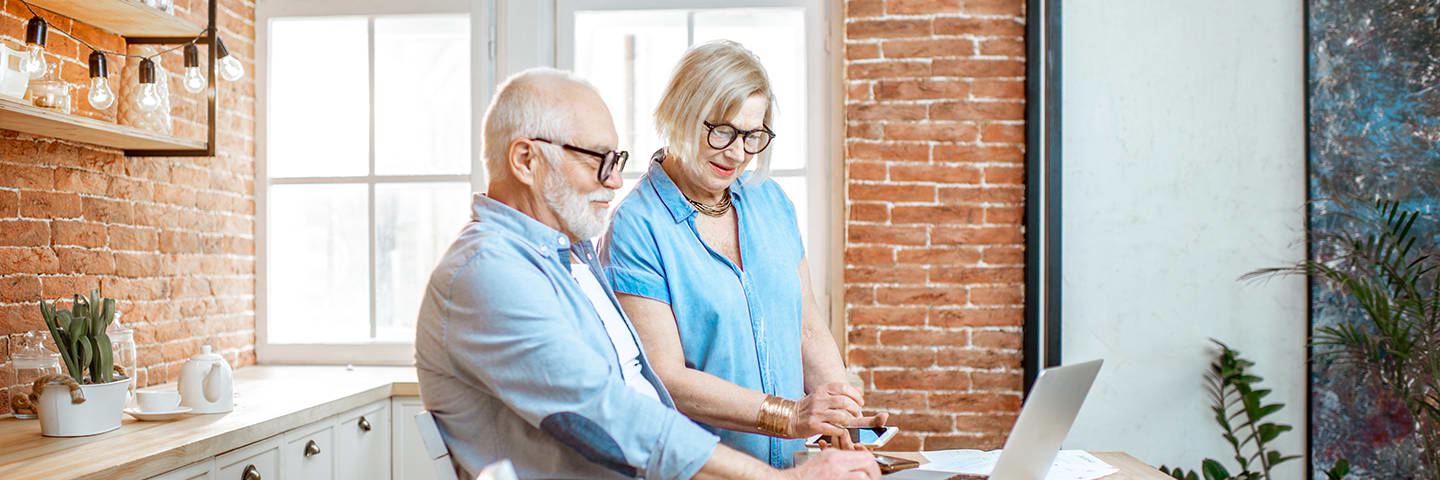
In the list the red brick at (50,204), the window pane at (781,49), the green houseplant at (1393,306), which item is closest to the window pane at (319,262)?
the red brick at (50,204)

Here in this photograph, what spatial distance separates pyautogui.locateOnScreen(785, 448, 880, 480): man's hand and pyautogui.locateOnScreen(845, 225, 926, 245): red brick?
2.04 metres

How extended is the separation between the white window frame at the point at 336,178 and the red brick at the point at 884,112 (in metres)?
1.33

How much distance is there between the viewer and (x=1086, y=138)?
339 cm

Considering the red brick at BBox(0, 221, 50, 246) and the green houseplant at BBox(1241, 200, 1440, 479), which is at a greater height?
the red brick at BBox(0, 221, 50, 246)

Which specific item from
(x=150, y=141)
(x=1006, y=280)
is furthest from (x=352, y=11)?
(x=1006, y=280)

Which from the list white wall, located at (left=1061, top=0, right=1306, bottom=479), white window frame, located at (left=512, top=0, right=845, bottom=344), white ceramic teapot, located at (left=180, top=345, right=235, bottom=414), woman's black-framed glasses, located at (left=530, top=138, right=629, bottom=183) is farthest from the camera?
white window frame, located at (left=512, top=0, right=845, bottom=344)

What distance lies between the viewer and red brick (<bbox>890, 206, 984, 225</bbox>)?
3.45 m

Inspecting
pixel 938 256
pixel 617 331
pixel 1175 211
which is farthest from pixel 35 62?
pixel 1175 211

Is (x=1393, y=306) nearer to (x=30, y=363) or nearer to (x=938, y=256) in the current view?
(x=938, y=256)

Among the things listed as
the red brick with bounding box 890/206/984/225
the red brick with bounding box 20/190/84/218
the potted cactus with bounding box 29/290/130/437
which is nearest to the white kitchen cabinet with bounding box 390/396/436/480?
the potted cactus with bounding box 29/290/130/437

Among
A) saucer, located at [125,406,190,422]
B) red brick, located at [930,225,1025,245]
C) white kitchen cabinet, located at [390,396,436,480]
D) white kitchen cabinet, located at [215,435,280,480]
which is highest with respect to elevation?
red brick, located at [930,225,1025,245]

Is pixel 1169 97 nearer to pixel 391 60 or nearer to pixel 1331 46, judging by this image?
pixel 1331 46

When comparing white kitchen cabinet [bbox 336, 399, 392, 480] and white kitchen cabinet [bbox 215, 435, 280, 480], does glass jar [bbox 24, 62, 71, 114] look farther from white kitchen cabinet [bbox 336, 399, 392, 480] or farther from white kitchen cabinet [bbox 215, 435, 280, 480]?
white kitchen cabinet [bbox 336, 399, 392, 480]

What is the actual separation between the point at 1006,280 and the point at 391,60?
7.76 feet
